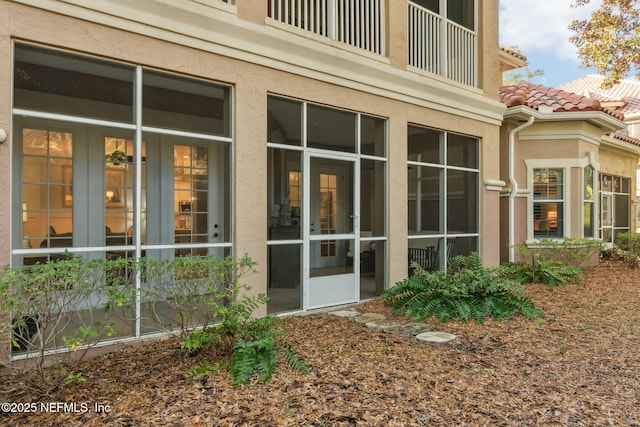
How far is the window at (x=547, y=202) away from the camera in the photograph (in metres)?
10.4

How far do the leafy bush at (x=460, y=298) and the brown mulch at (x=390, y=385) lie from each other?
0.51 m

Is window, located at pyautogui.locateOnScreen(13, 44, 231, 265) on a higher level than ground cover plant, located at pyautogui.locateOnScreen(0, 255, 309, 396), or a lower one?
higher

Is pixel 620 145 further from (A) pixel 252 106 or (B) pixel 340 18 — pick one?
(A) pixel 252 106

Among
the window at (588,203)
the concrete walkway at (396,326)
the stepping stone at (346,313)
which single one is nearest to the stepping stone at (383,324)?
the concrete walkway at (396,326)

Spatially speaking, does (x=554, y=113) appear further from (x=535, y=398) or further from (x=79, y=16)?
(x=79, y=16)

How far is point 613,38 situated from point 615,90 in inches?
619

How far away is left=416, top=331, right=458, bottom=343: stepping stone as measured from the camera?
481cm

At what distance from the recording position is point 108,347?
4.39 meters

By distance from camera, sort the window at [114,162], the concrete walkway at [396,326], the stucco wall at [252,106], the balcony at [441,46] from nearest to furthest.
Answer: the stucco wall at [252,106] < the window at [114,162] < the concrete walkway at [396,326] < the balcony at [441,46]

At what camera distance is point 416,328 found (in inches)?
209

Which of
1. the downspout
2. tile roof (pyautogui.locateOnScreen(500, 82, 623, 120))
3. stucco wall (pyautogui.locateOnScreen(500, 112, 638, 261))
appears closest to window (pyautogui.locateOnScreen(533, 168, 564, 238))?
stucco wall (pyautogui.locateOnScreen(500, 112, 638, 261))

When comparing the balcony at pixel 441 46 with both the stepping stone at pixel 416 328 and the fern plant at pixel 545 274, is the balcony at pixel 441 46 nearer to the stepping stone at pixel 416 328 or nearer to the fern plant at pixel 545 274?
the fern plant at pixel 545 274

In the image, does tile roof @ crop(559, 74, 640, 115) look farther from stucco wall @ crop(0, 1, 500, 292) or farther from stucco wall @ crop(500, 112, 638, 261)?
stucco wall @ crop(0, 1, 500, 292)

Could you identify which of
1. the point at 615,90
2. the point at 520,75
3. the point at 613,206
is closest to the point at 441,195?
the point at 613,206
